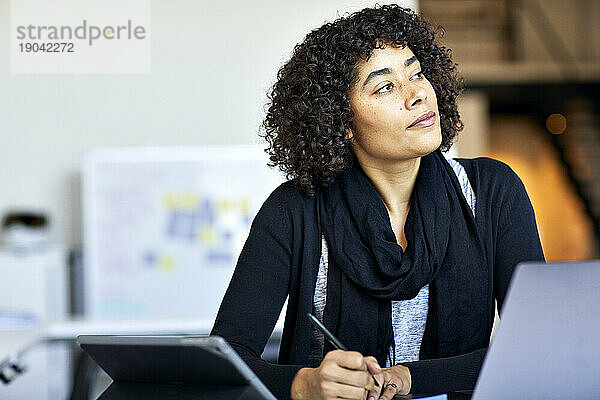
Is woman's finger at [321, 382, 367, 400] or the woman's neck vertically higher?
the woman's neck

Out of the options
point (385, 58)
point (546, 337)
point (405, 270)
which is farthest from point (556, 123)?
point (546, 337)

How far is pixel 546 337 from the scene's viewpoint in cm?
96

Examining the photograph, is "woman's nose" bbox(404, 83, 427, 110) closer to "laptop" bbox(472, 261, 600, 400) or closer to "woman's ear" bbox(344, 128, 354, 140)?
"woman's ear" bbox(344, 128, 354, 140)

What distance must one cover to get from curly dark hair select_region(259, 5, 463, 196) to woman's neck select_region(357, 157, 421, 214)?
61mm

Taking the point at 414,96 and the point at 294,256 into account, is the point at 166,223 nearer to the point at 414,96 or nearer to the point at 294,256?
the point at 294,256

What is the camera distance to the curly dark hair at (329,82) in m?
1.72

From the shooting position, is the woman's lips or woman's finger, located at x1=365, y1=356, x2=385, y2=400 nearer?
woman's finger, located at x1=365, y1=356, x2=385, y2=400

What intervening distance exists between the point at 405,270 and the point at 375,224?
0.40 ft

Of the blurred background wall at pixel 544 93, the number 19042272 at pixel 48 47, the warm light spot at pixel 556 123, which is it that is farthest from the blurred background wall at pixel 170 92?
the warm light spot at pixel 556 123

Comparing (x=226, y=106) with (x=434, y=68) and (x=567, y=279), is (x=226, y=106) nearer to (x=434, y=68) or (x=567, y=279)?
(x=434, y=68)

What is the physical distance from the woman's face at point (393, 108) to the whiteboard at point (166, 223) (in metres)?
2.59

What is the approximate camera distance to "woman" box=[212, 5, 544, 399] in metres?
1.63

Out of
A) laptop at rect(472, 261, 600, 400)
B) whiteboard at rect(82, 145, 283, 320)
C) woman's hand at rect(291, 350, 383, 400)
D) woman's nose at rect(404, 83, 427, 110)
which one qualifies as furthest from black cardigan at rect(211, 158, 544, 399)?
whiteboard at rect(82, 145, 283, 320)

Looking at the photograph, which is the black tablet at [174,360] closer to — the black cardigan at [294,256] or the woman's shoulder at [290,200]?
the black cardigan at [294,256]
